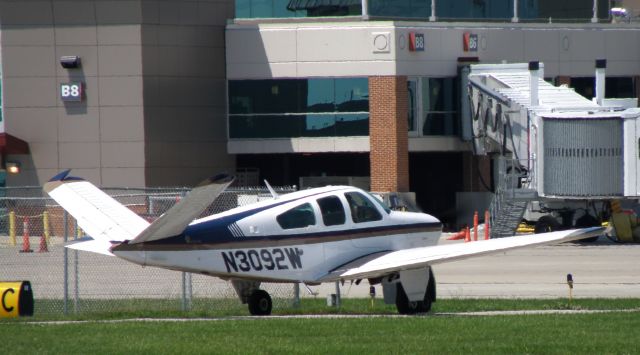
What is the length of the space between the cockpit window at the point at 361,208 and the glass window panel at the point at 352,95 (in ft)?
90.5

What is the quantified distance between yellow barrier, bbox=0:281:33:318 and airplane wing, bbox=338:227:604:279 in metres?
5.00

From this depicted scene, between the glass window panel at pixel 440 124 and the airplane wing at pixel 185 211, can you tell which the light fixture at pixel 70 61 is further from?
the airplane wing at pixel 185 211

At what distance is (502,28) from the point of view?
168 ft

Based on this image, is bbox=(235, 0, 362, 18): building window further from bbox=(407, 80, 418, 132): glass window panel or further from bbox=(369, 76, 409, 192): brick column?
bbox=(407, 80, 418, 132): glass window panel

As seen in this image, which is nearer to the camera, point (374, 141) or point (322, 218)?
point (322, 218)

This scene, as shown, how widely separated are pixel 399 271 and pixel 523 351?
5864 mm

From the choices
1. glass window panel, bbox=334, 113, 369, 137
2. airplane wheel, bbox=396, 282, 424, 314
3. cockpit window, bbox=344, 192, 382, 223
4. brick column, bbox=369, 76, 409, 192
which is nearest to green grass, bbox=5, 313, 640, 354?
airplane wheel, bbox=396, 282, 424, 314

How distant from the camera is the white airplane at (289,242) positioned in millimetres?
20641

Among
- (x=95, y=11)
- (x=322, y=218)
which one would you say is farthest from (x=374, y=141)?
(x=322, y=218)

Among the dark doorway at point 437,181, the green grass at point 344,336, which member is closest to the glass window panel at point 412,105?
the dark doorway at point 437,181

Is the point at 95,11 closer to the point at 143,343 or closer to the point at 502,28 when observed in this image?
the point at 502,28

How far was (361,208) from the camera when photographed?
22656 millimetres

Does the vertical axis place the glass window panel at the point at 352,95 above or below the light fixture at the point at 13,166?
above

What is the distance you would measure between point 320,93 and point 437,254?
97.1 ft
